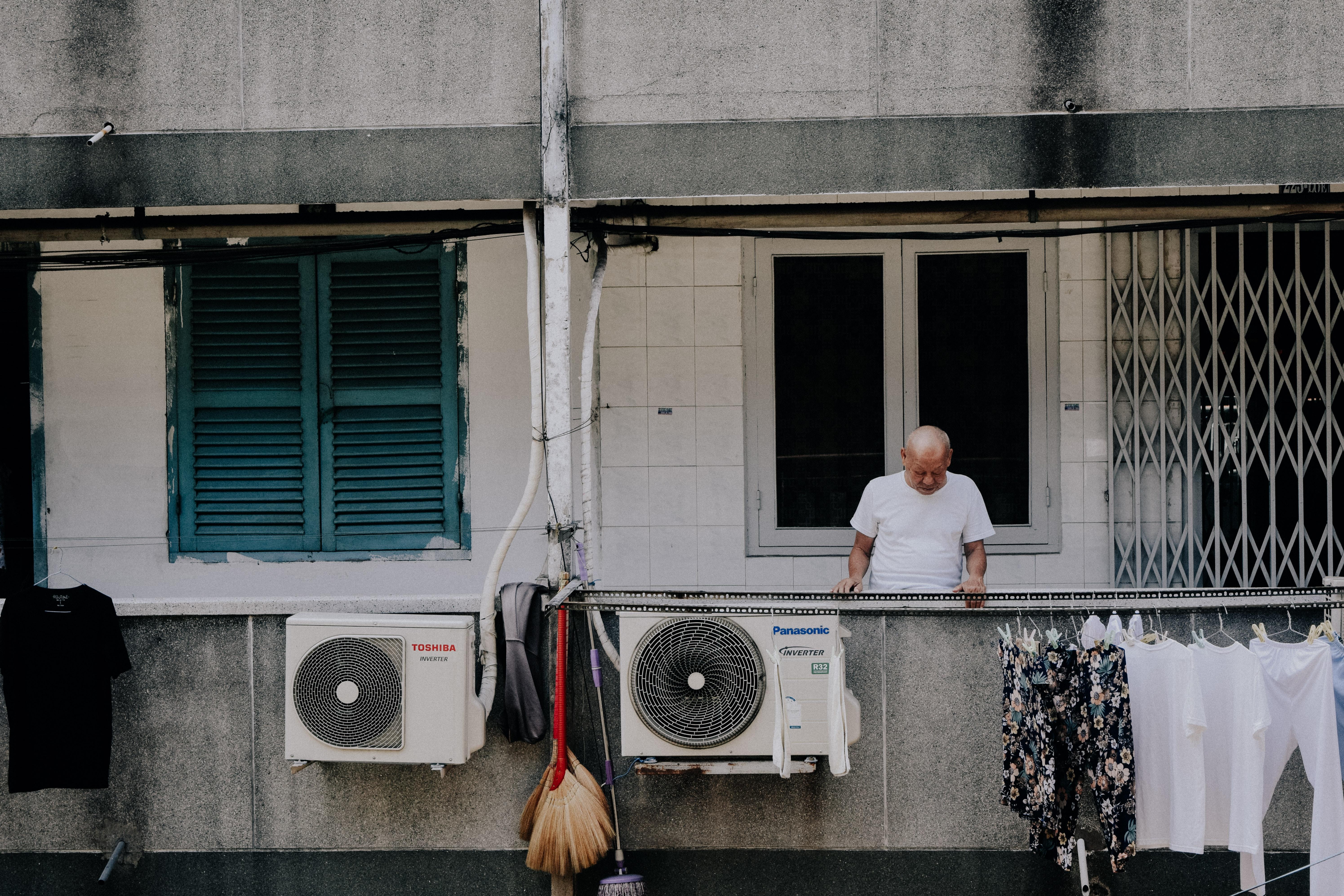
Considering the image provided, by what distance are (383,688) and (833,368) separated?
3287 mm

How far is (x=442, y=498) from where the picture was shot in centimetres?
672

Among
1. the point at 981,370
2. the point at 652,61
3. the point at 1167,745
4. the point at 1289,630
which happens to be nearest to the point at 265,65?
the point at 652,61

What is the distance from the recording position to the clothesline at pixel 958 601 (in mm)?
4840

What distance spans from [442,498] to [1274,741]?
4341 millimetres

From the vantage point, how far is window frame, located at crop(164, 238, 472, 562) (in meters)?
6.68

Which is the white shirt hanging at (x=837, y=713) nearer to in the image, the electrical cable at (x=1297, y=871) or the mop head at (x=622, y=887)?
the mop head at (x=622, y=887)

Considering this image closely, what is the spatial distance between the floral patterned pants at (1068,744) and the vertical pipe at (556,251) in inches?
77.3

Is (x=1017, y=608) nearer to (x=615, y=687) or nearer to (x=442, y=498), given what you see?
(x=615, y=687)

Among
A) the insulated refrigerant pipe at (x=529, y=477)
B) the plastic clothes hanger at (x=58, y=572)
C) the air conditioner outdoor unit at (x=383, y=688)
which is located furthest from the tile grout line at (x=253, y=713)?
the plastic clothes hanger at (x=58, y=572)

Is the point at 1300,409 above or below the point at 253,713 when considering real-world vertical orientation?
above

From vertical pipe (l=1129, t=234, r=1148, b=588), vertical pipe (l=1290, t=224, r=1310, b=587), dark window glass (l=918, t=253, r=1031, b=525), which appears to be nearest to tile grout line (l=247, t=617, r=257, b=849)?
dark window glass (l=918, t=253, r=1031, b=525)

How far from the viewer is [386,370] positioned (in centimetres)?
669

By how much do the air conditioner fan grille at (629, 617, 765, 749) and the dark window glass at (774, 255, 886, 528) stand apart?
2152 millimetres

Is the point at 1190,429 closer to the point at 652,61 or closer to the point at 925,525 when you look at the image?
the point at 925,525
